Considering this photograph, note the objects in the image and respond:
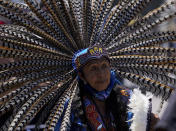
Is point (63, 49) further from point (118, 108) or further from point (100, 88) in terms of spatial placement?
point (118, 108)

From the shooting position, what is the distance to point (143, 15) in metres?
2.74

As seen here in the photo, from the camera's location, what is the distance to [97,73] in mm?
2281

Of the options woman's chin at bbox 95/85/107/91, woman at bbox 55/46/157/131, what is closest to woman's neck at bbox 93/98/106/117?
woman at bbox 55/46/157/131

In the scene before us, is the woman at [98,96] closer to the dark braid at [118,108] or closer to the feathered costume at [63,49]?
the dark braid at [118,108]

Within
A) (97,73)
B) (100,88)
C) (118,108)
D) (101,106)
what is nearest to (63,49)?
(97,73)

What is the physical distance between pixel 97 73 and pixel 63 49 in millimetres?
488

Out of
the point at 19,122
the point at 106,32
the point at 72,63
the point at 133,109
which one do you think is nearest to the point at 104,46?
the point at 106,32

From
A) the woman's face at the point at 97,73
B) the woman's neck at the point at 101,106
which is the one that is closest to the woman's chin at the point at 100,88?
the woman's face at the point at 97,73

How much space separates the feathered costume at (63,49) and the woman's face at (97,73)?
0.57 ft

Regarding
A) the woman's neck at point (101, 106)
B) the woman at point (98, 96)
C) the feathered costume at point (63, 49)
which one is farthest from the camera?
the woman's neck at point (101, 106)

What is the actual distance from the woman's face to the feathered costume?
0.17m

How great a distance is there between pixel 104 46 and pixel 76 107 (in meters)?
0.74

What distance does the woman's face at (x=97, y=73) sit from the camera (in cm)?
226

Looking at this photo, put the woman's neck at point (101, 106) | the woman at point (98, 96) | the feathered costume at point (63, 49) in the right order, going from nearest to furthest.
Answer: the feathered costume at point (63, 49)
the woman at point (98, 96)
the woman's neck at point (101, 106)
